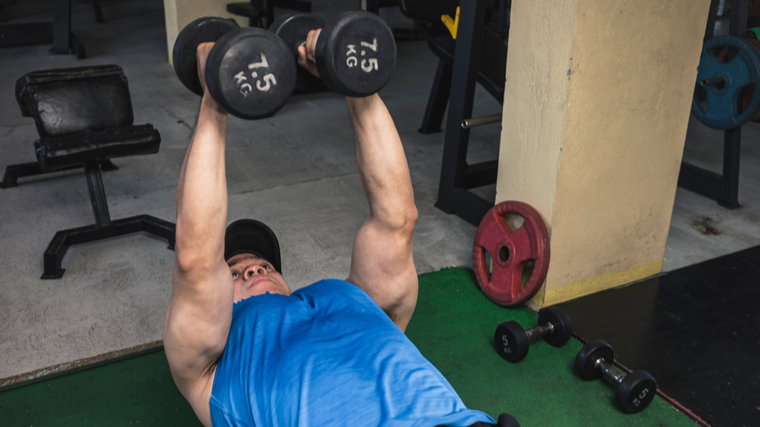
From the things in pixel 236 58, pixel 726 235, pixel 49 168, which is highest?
pixel 236 58

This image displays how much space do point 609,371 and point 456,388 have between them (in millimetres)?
439

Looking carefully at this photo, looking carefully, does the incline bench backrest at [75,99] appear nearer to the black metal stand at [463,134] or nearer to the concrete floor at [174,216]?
the concrete floor at [174,216]

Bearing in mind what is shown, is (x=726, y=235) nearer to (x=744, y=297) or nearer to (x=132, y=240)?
(x=744, y=297)

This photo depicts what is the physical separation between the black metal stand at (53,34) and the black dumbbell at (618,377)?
18.1 feet

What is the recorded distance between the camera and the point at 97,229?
2.46m

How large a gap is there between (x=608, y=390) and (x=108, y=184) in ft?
8.60

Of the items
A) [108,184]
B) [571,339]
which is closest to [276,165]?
[108,184]

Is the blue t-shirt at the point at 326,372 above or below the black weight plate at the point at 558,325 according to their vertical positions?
above

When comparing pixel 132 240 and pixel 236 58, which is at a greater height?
pixel 236 58

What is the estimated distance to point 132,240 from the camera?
2574 mm

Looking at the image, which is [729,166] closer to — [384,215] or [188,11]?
[384,215]

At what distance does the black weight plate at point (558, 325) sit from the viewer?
186 centimetres

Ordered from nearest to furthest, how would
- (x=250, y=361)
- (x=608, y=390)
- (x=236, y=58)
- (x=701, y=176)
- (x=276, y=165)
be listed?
1. (x=236, y=58)
2. (x=250, y=361)
3. (x=608, y=390)
4. (x=701, y=176)
5. (x=276, y=165)

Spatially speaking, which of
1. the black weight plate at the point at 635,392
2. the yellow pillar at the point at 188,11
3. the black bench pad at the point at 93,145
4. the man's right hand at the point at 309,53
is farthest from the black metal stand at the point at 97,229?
the yellow pillar at the point at 188,11
